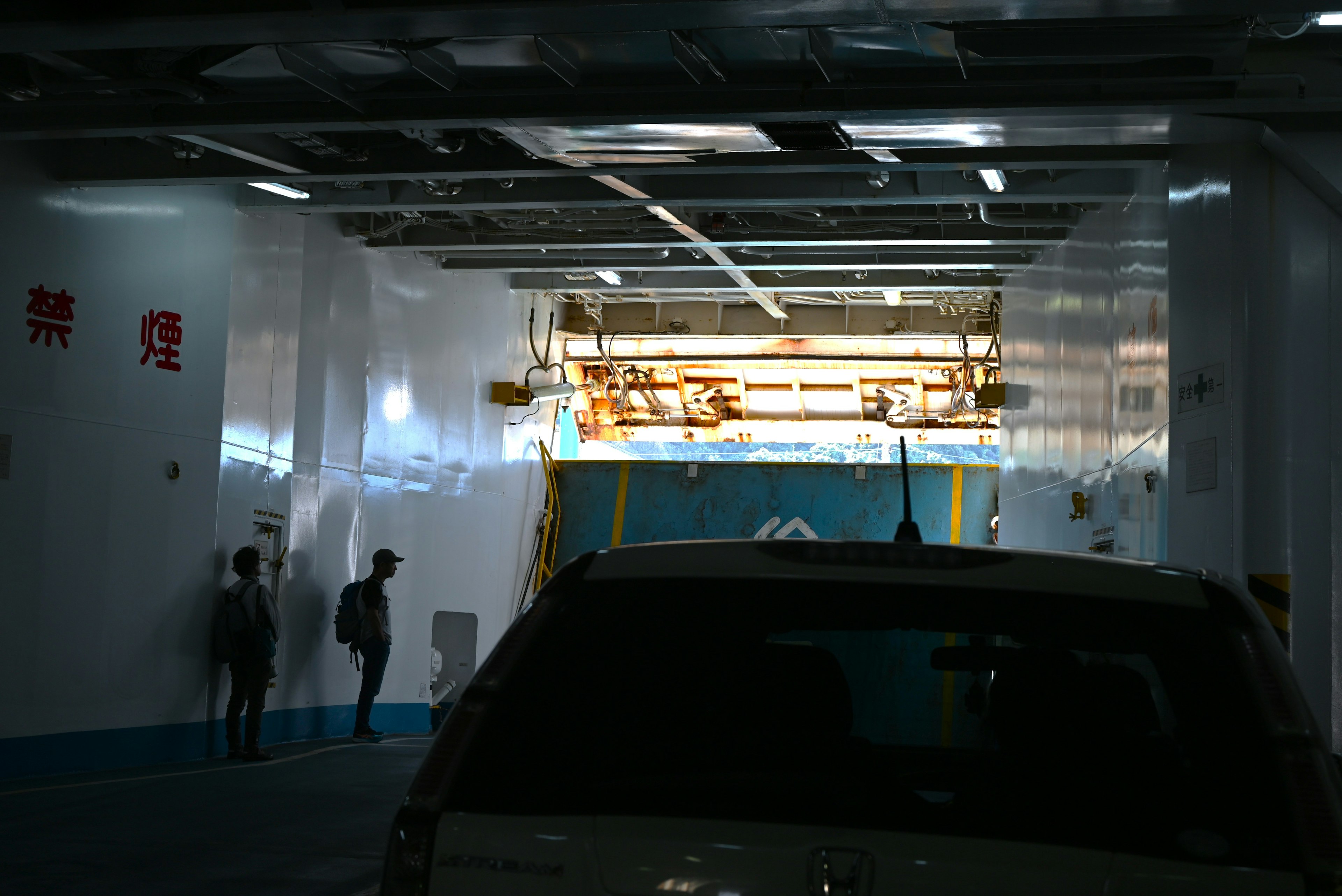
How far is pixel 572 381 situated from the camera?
19406mm

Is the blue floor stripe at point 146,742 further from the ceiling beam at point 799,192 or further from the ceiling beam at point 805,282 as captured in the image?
the ceiling beam at point 805,282

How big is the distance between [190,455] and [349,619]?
2462mm

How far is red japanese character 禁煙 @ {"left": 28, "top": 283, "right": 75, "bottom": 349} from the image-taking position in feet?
29.4

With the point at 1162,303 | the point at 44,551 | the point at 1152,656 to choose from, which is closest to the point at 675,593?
the point at 1152,656

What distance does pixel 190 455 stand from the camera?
1038cm

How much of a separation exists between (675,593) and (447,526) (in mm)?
13247

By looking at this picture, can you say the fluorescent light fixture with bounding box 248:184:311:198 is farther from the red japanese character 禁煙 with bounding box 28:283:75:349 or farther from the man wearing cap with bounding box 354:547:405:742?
the man wearing cap with bounding box 354:547:405:742

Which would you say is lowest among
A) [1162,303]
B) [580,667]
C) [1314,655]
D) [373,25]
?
[1314,655]

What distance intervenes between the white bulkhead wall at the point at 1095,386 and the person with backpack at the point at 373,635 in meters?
6.32

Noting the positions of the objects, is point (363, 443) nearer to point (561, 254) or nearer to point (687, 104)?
point (561, 254)

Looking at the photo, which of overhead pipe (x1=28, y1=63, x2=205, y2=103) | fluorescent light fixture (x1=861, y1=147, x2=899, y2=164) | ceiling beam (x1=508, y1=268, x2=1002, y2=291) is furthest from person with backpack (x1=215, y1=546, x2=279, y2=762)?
ceiling beam (x1=508, y1=268, x2=1002, y2=291)

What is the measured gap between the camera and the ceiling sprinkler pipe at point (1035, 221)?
37.3ft

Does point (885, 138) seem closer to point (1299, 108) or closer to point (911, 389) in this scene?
point (1299, 108)

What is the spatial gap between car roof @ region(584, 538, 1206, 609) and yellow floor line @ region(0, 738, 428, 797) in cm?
725
